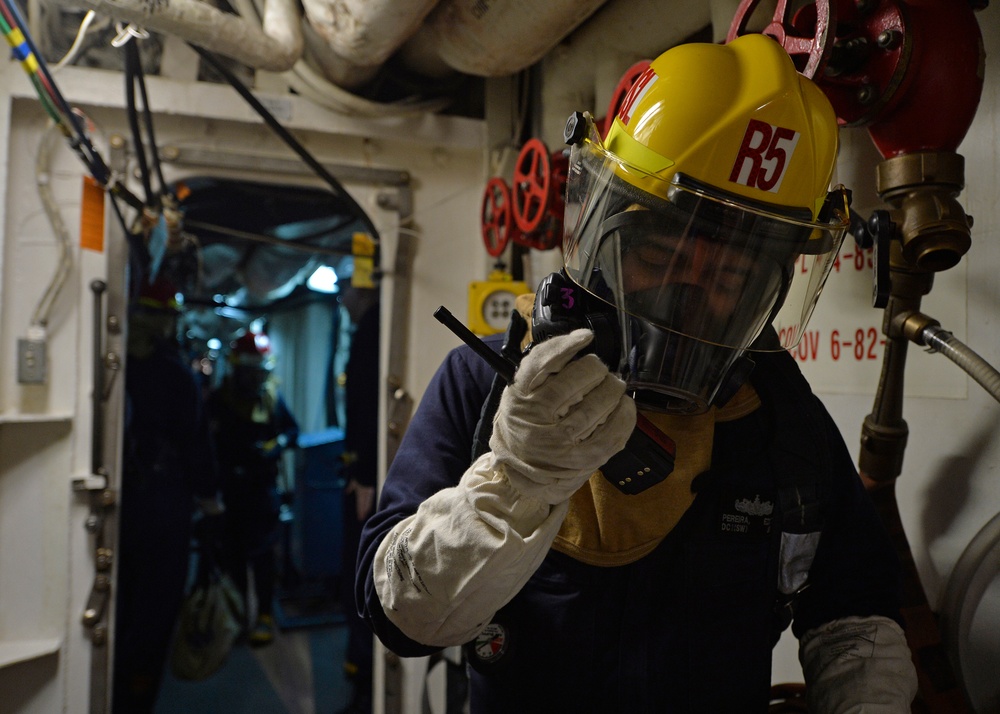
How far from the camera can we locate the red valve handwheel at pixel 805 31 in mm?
1061

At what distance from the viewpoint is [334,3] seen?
204 centimetres

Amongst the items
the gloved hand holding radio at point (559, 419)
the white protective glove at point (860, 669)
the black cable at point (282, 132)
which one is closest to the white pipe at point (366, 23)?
the black cable at point (282, 132)

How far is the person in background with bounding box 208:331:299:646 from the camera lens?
15.5 ft

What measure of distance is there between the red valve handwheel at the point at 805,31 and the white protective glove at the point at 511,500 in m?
0.70

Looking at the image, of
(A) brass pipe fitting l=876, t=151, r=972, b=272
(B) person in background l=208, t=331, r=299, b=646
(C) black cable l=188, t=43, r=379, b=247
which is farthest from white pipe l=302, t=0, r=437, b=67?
(B) person in background l=208, t=331, r=299, b=646

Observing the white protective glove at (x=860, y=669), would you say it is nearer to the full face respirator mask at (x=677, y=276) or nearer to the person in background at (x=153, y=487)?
the full face respirator mask at (x=677, y=276)

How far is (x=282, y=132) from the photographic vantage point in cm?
227

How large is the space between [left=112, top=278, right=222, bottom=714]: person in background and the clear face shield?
2.87 m

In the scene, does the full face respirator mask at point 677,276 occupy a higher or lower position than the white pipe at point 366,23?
lower

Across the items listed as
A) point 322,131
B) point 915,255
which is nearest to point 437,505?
point 915,255

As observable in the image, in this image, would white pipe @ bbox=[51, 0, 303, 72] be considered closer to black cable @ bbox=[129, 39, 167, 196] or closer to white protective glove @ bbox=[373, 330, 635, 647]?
black cable @ bbox=[129, 39, 167, 196]

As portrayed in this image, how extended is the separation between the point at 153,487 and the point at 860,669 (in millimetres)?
3367

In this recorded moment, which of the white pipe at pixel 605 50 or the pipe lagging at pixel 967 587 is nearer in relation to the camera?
the pipe lagging at pixel 967 587

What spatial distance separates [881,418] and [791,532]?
0.33 meters
